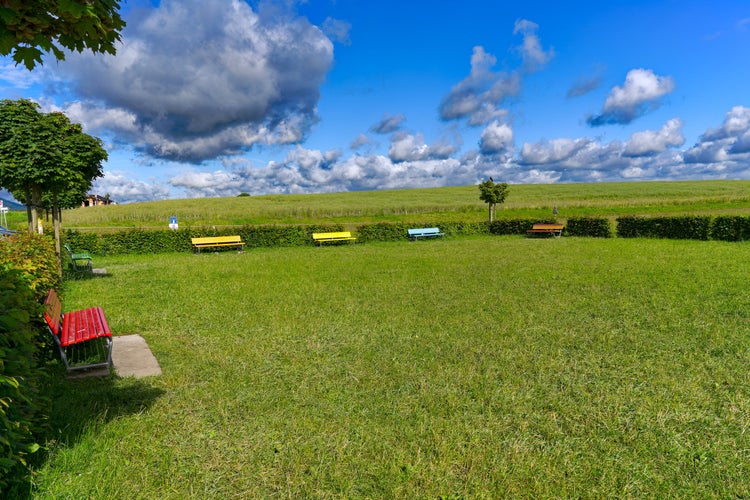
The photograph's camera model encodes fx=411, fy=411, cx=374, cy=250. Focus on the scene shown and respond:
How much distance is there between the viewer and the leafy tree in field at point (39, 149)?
29.1 feet

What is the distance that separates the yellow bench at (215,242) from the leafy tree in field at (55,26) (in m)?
17.5

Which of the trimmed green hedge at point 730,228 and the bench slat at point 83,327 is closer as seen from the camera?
the bench slat at point 83,327

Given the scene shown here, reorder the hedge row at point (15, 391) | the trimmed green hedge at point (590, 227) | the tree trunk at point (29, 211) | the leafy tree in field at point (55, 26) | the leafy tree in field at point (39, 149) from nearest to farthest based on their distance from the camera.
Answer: the leafy tree in field at point (55, 26), the hedge row at point (15, 391), the leafy tree in field at point (39, 149), the tree trunk at point (29, 211), the trimmed green hedge at point (590, 227)

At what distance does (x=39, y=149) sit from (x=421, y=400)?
9822 mm

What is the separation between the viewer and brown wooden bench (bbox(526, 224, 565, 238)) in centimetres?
2359

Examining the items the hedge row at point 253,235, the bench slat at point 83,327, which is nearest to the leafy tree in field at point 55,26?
the bench slat at point 83,327

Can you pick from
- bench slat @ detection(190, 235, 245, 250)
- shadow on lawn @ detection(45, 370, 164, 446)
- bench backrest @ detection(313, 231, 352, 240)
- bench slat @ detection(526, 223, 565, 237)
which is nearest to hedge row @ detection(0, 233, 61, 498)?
shadow on lawn @ detection(45, 370, 164, 446)

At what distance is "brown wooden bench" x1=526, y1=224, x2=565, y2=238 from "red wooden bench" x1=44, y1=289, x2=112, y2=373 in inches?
889

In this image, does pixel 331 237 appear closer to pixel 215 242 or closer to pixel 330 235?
pixel 330 235

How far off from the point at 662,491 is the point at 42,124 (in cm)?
1198

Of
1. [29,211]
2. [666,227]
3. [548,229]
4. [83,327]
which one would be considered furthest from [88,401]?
[666,227]

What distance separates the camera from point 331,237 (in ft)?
71.8

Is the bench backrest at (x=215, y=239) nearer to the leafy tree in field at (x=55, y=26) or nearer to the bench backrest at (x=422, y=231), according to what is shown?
the bench backrest at (x=422, y=231)

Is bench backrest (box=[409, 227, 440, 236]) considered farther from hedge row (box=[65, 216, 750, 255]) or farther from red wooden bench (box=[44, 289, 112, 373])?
red wooden bench (box=[44, 289, 112, 373])
